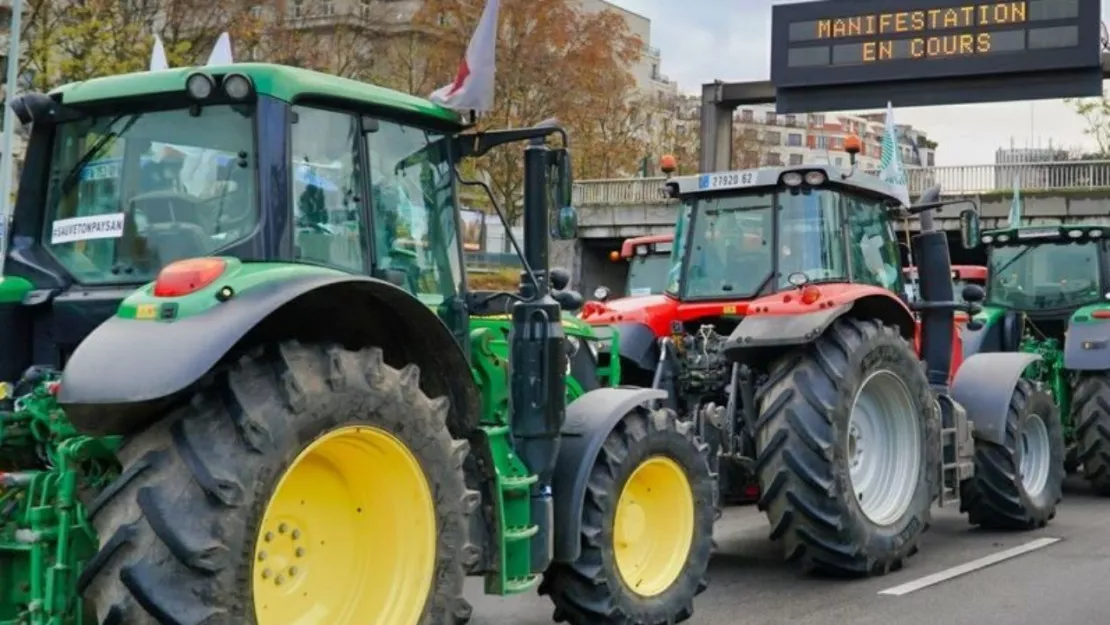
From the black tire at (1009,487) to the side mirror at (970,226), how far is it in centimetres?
119

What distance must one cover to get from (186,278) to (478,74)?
1910 mm

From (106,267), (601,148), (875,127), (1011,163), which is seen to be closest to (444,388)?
(106,267)

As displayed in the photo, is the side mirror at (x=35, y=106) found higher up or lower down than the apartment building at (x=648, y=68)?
lower down

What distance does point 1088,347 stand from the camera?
12141 millimetres

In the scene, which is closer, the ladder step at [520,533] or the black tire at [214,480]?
Answer: the black tire at [214,480]

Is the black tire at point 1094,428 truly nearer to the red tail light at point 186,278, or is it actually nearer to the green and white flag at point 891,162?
the green and white flag at point 891,162

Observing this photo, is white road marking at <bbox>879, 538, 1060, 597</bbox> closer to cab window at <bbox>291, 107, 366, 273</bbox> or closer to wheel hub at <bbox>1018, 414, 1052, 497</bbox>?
wheel hub at <bbox>1018, 414, 1052, 497</bbox>

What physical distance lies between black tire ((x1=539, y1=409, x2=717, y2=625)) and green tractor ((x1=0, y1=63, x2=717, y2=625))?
0.02 m

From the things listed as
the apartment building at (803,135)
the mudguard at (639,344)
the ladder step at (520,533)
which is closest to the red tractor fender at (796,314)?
the mudguard at (639,344)

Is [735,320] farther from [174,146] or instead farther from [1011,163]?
[1011,163]

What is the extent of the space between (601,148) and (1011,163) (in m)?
14.9

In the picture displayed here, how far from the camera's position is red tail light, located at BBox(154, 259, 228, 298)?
4441 millimetres

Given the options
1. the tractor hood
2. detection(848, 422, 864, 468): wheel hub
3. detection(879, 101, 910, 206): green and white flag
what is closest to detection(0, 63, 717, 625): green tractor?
detection(848, 422, 864, 468): wheel hub

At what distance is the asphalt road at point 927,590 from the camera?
7297 millimetres
